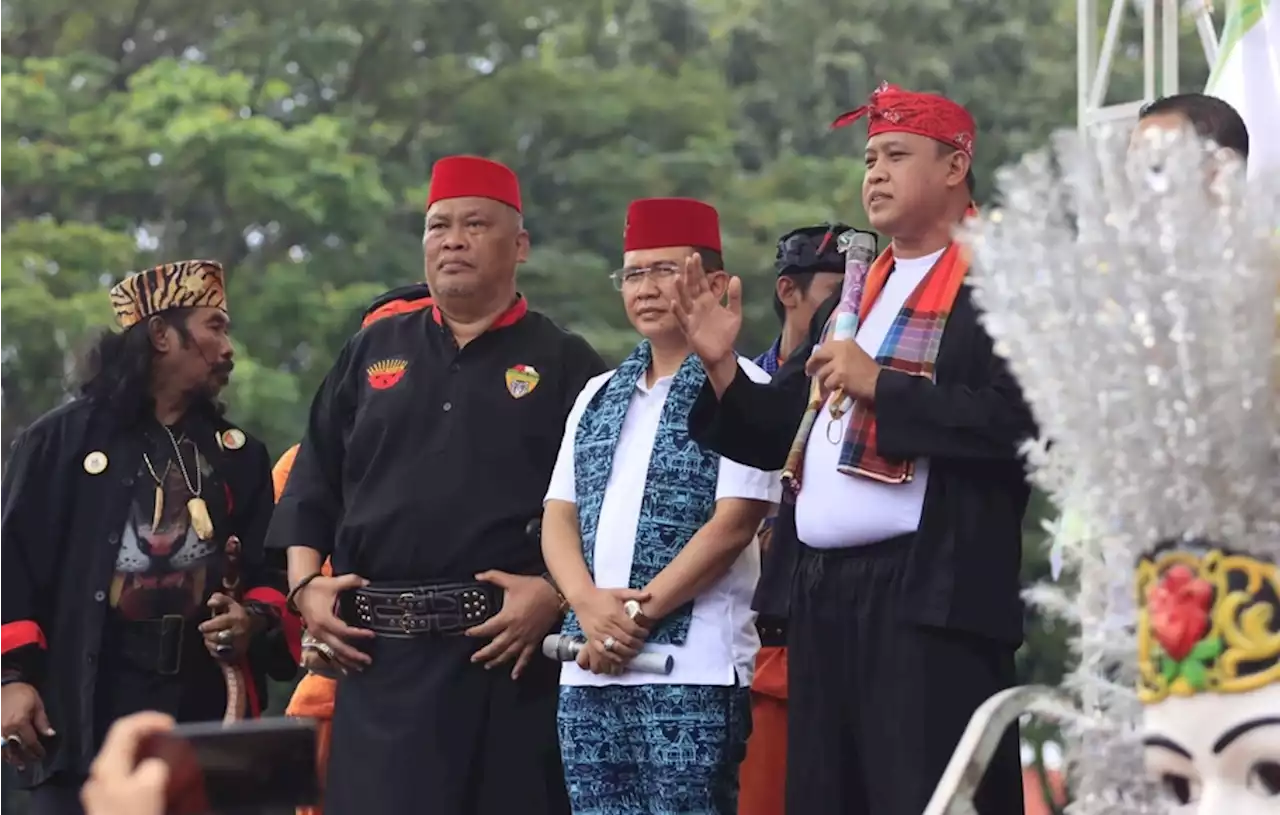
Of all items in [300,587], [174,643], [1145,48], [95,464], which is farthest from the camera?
[1145,48]

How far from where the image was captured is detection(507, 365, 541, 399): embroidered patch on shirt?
3977 millimetres

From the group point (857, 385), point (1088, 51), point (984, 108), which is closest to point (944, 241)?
point (857, 385)

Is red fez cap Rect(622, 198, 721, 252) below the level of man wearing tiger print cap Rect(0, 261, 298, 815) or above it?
above

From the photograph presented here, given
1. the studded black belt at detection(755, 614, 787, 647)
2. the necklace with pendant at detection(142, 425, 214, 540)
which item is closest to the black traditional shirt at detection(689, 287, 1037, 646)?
the studded black belt at detection(755, 614, 787, 647)

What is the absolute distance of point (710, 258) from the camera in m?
3.82

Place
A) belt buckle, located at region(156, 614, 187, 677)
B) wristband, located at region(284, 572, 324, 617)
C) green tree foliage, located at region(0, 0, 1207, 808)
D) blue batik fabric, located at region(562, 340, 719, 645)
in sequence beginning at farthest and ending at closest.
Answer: green tree foliage, located at region(0, 0, 1207, 808)
belt buckle, located at region(156, 614, 187, 677)
wristband, located at region(284, 572, 324, 617)
blue batik fabric, located at region(562, 340, 719, 645)

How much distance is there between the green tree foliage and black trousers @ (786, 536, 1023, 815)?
7884mm

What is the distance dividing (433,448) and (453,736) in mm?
594

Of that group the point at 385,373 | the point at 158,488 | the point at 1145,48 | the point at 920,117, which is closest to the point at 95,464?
the point at 158,488

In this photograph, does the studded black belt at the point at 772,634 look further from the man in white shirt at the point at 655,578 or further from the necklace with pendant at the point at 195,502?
the necklace with pendant at the point at 195,502

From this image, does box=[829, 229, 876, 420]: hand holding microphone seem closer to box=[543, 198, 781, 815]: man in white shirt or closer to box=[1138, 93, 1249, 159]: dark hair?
box=[543, 198, 781, 815]: man in white shirt

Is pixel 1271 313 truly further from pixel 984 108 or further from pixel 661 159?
pixel 984 108

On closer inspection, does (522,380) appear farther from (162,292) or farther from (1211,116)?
(1211,116)

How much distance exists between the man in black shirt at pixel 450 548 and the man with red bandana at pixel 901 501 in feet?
2.47
